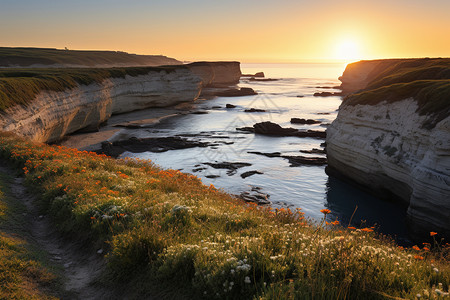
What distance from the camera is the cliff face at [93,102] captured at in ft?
85.5

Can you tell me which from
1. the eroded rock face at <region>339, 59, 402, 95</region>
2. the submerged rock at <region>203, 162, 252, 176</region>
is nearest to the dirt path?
the submerged rock at <region>203, 162, 252, 176</region>

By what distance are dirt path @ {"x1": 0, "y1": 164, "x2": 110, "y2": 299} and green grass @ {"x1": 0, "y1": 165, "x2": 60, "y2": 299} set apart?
12.3 inches

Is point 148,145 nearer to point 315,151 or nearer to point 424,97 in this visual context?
point 315,151

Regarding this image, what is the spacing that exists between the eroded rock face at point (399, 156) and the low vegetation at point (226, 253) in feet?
32.0

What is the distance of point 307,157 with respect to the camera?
108 ft

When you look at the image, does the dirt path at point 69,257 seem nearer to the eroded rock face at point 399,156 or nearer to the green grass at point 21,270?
the green grass at point 21,270

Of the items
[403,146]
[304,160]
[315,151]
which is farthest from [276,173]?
[403,146]

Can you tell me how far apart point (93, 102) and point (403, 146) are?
36.7 meters

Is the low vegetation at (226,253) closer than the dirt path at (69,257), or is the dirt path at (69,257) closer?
the low vegetation at (226,253)

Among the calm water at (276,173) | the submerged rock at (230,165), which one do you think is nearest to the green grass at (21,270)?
the calm water at (276,173)

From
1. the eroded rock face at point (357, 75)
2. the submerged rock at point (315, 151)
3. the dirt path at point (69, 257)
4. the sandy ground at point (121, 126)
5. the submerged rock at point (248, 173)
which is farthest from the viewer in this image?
the eroded rock face at point (357, 75)

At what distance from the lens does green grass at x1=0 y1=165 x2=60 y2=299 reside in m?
5.54

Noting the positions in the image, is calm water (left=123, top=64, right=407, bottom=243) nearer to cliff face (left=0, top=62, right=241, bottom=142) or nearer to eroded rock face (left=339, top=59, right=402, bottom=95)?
cliff face (left=0, top=62, right=241, bottom=142)

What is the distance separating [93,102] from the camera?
40.6 meters
